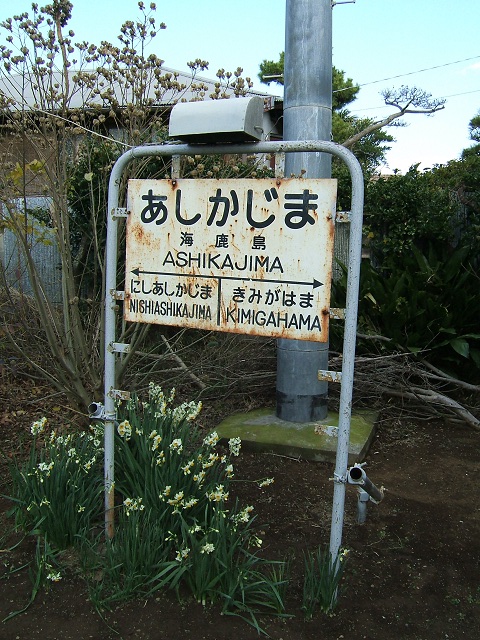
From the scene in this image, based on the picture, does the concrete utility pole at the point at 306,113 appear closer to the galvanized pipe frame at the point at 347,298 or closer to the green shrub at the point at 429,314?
the green shrub at the point at 429,314

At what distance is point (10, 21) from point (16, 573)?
327cm

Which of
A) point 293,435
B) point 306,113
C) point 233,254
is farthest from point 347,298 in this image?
point 306,113

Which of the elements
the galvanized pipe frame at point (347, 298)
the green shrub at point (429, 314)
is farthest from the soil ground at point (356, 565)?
the green shrub at point (429, 314)

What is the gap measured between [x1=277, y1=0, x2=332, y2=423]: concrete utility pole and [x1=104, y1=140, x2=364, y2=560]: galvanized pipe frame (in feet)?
5.66

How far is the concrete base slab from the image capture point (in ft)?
14.1

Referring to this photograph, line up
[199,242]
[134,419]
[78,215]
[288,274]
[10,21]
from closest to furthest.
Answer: [288,274], [199,242], [134,419], [10,21], [78,215]

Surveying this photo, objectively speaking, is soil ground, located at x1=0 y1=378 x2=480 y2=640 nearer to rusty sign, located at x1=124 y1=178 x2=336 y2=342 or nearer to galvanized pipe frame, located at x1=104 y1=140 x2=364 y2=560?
galvanized pipe frame, located at x1=104 y1=140 x2=364 y2=560

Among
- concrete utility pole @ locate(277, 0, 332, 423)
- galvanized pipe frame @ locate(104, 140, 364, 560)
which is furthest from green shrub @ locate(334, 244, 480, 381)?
galvanized pipe frame @ locate(104, 140, 364, 560)

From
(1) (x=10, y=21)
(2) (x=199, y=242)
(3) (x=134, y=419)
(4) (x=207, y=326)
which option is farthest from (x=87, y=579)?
(1) (x=10, y=21)

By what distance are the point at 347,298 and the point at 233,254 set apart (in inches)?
21.0

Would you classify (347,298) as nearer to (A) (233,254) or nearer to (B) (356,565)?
(A) (233,254)

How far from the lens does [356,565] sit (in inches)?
119

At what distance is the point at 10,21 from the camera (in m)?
3.99

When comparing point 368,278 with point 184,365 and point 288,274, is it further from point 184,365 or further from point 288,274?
point 288,274
